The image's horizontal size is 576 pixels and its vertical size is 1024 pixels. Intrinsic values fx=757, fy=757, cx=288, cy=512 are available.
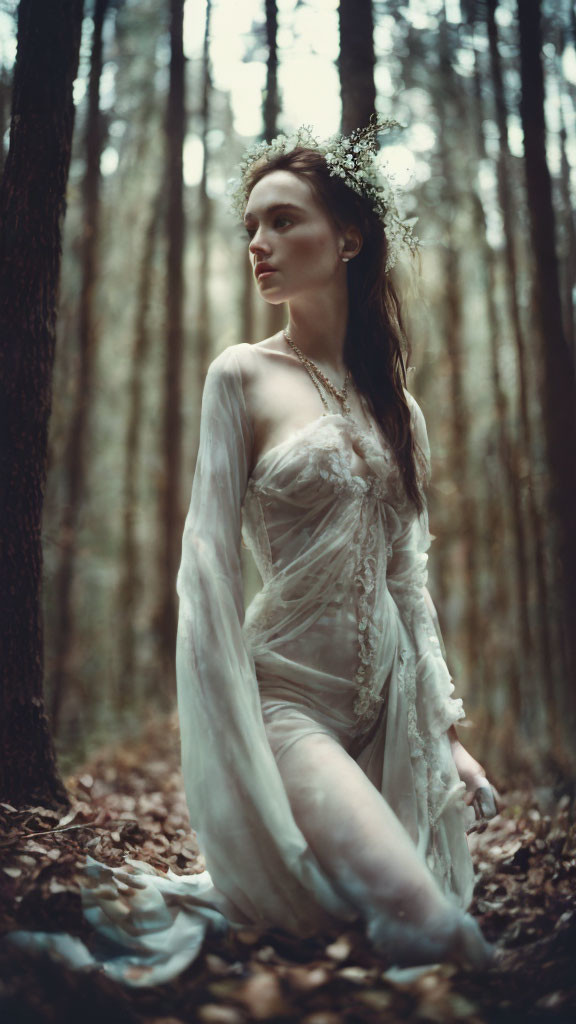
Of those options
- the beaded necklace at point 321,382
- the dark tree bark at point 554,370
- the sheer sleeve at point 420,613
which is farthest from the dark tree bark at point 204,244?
the sheer sleeve at point 420,613

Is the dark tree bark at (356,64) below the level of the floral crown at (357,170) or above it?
above

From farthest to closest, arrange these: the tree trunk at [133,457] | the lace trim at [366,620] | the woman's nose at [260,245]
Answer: the tree trunk at [133,457], the woman's nose at [260,245], the lace trim at [366,620]

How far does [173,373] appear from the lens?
8.26 meters

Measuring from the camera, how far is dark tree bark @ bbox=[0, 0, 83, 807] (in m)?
2.79

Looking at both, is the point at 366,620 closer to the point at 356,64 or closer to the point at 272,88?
the point at 356,64

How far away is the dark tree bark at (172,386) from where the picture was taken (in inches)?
284

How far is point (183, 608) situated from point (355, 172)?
1.59m

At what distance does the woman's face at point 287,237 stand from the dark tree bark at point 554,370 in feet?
9.97

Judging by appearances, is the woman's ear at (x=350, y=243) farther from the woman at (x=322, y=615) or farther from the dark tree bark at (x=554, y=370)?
the dark tree bark at (x=554, y=370)

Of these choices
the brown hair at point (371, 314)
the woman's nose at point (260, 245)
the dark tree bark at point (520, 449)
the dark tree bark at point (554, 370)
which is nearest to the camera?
the woman's nose at point (260, 245)

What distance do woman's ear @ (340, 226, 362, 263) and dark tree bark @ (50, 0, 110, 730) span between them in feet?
17.3

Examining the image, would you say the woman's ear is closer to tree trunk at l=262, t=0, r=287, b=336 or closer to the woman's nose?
the woman's nose

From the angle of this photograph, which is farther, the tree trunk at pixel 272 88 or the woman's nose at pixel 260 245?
the tree trunk at pixel 272 88

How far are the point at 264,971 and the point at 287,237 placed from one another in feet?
6.85
